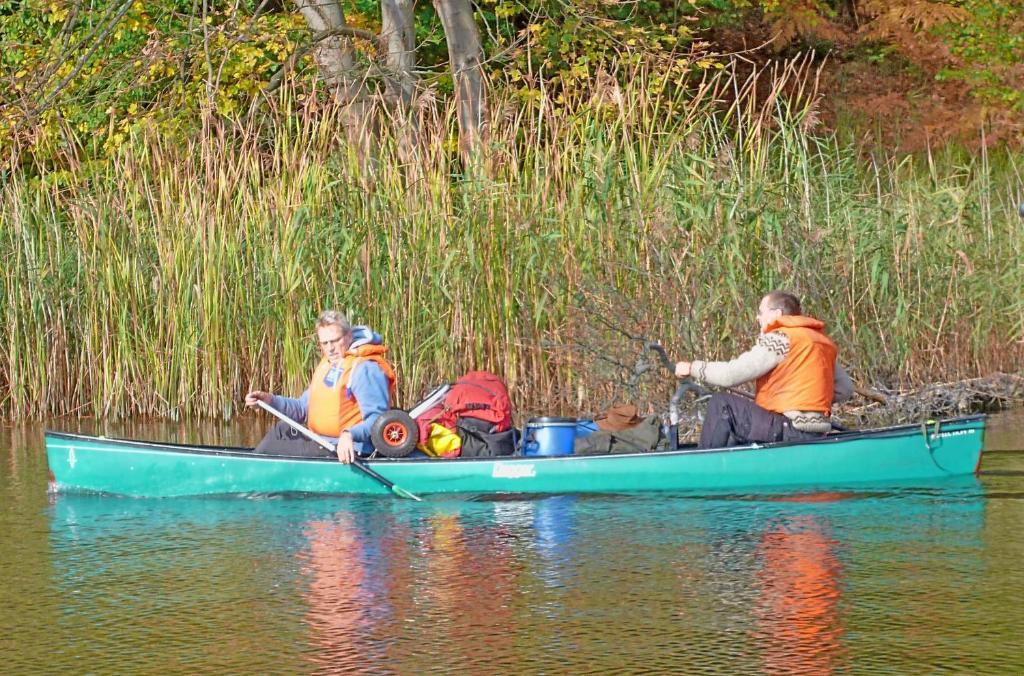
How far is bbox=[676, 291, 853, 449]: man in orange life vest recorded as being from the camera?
8344 mm

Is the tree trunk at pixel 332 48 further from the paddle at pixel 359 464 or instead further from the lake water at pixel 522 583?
the lake water at pixel 522 583

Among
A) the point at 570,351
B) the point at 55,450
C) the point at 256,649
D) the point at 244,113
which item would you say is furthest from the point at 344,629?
the point at 244,113

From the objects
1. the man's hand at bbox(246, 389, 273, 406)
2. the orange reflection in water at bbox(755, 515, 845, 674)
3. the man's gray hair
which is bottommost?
the orange reflection in water at bbox(755, 515, 845, 674)

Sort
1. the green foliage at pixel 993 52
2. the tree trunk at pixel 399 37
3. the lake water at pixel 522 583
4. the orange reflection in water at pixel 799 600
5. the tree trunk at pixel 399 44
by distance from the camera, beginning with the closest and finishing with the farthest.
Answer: the orange reflection in water at pixel 799 600 < the lake water at pixel 522 583 < the tree trunk at pixel 399 44 < the tree trunk at pixel 399 37 < the green foliage at pixel 993 52

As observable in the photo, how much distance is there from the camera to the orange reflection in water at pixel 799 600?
514 cm

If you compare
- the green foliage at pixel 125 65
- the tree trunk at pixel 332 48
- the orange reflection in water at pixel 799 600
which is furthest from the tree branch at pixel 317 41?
the orange reflection in water at pixel 799 600

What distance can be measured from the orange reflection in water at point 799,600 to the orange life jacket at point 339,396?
7.28ft

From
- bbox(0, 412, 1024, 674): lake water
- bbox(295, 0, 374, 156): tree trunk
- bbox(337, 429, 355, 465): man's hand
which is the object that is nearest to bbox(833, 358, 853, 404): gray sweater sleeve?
bbox(0, 412, 1024, 674): lake water

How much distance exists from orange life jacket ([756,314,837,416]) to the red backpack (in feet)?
4.15

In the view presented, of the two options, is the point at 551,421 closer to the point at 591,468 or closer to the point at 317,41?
the point at 591,468

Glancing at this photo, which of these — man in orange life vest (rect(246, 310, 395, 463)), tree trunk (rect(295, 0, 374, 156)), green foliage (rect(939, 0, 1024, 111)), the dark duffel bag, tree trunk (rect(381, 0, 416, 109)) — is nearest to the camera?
man in orange life vest (rect(246, 310, 395, 463))

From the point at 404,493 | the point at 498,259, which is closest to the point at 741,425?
the point at 404,493

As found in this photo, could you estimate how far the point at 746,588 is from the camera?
6.14 m

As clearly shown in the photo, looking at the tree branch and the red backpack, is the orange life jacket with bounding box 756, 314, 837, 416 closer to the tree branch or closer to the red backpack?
the red backpack
